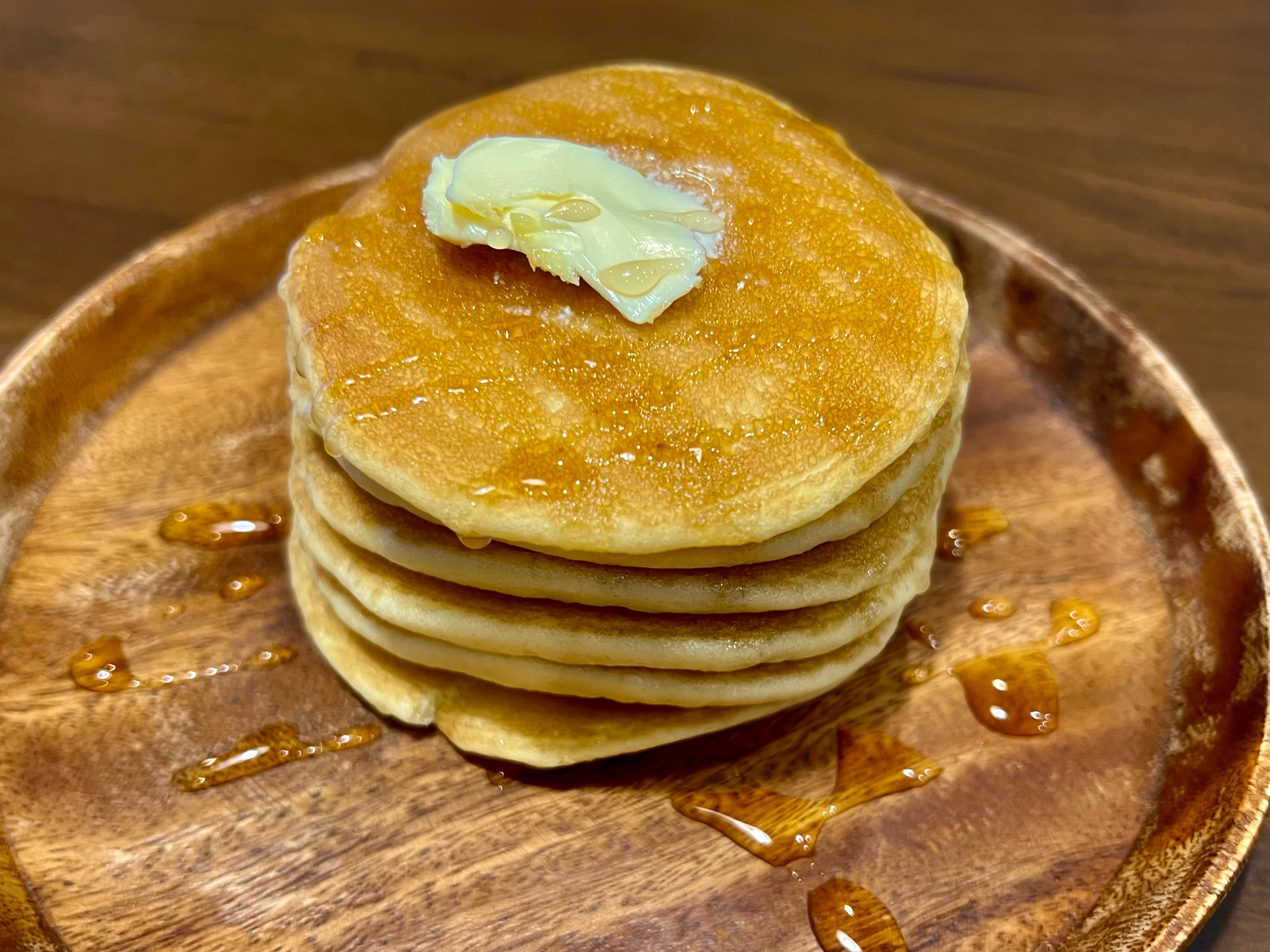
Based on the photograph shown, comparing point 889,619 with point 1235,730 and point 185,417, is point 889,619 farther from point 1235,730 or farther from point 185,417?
point 185,417

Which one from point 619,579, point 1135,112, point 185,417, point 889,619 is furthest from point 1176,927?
point 1135,112

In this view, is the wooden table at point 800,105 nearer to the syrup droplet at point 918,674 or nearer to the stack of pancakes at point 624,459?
the syrup droplet at point 918,674

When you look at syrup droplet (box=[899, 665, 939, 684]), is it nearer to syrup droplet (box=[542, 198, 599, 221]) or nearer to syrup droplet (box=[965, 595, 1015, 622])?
syrup droplet (box=[965, 595, 1015, 622])

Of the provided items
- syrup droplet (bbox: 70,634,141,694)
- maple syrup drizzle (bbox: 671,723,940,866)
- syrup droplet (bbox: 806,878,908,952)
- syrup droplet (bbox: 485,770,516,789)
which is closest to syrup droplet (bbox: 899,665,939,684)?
maple syrup drizzle (bbox: 671,723,940,866)

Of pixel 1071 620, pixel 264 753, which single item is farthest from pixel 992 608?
pixel 264 753

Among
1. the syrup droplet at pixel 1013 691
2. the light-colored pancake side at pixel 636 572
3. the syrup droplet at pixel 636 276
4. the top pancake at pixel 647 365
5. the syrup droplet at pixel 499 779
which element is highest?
the syrup droplet at pixel 636 276

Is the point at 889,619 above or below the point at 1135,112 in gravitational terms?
below

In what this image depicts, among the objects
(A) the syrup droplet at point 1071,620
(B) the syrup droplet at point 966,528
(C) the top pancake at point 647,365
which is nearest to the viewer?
(C) the top pancake at point 647,365

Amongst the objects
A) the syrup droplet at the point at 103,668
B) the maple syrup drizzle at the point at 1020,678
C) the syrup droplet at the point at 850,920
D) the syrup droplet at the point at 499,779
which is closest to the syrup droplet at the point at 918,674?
the maple syrup drizzle at the point at 1020,678
